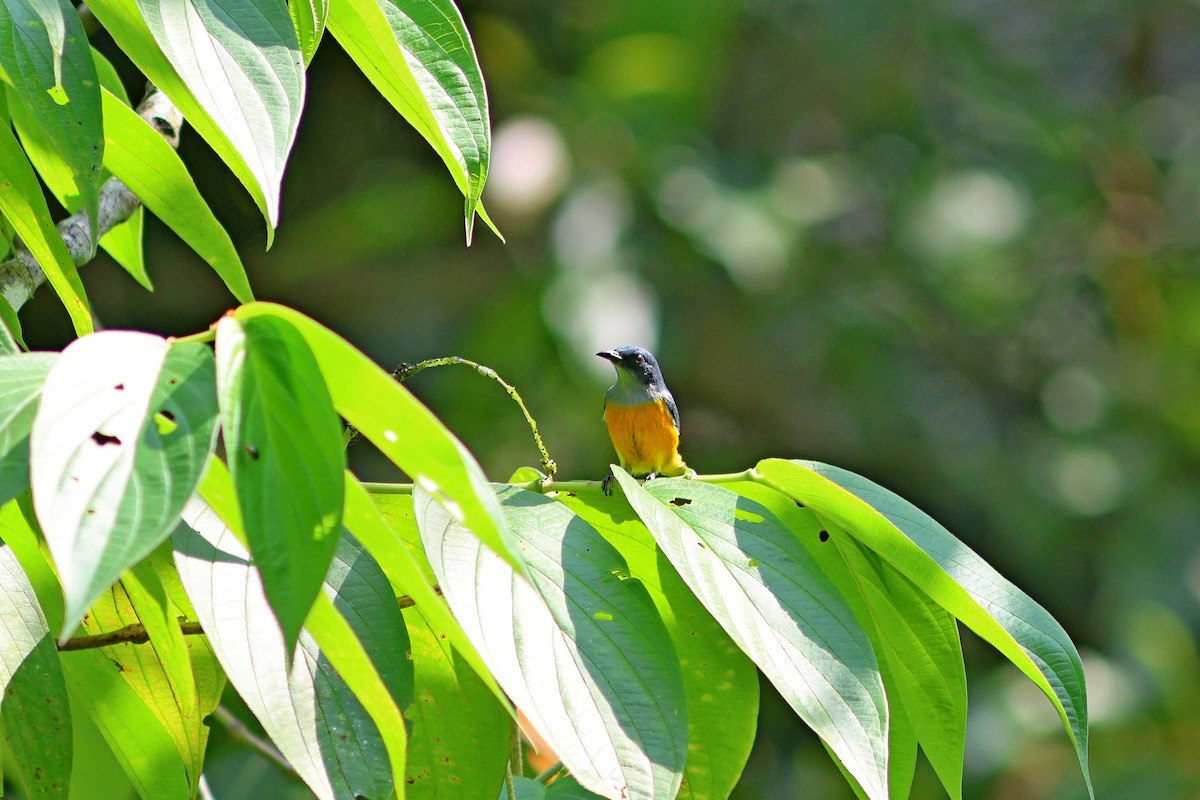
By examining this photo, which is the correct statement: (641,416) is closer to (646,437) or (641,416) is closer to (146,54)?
(646,437)

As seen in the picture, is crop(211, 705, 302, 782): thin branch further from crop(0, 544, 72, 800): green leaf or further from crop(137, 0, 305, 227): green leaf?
crop(137, 0, 305, 227): green leaf

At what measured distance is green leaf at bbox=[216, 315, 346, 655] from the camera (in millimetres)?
630

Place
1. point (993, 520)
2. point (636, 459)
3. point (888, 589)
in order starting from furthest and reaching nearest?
1. point (993, 520)
2. point (636, 459)
3. point (888, 589)

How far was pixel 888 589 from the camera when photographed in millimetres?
1133

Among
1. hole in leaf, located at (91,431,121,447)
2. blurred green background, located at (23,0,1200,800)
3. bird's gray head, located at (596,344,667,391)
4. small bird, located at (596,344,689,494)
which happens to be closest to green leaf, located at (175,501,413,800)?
hole in leaf, located at (91,431,121,447)

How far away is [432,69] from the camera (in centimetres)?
102

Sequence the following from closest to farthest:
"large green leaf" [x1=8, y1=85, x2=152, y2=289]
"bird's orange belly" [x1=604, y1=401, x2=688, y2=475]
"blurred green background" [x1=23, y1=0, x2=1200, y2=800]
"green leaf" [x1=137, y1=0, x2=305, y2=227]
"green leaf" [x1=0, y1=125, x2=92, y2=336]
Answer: "green leaf" [x1=137, y1=0, x2=305, y2=227]
"green leaf" [x1=0, y1=125, x2=92, y2=336]
"large green leaf" [x1=8, y1=85, x2=152, y2=289]
"bird's orange belly" [x1=604, y1=401, x2=688, y2=475]
"blurred green background" [x1=23, y1=0, x2=1200, y2=800]

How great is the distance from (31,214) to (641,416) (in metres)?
2.39

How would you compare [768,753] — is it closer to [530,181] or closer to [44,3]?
[530,181]

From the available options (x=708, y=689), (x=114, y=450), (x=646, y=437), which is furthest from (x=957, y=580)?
(x=646, y=437)

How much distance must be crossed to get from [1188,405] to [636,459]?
3.70 metres

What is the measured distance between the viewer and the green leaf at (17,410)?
2.20 ft

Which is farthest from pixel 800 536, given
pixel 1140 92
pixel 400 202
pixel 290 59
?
pixel 1140 92

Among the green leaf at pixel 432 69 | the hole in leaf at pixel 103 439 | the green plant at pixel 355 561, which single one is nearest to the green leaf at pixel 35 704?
the green plant at pixel 355 561
